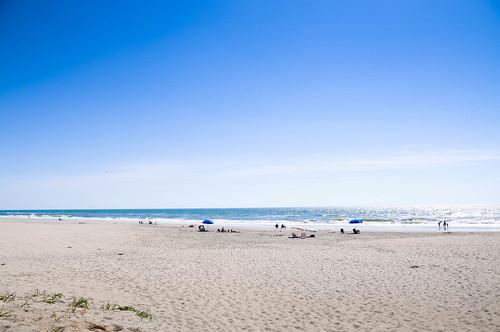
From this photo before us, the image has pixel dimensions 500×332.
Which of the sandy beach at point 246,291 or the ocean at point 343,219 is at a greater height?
the sandy beach at point 246,291

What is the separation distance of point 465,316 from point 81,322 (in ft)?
35.5

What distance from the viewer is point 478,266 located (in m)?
18.1

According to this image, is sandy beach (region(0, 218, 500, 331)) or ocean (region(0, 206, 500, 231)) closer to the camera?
sandy beach (region(0, 218, 500, 331))

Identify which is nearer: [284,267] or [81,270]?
[81,270]

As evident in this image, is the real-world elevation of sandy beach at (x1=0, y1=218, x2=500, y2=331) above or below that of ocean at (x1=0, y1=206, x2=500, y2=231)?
above

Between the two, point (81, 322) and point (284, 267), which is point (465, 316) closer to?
point (284, 267)

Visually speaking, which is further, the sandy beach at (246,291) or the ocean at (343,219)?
the ocean at (343,219)

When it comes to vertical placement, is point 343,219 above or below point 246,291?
below

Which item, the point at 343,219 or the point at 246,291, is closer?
the point at 246,291

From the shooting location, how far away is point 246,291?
13109 mm

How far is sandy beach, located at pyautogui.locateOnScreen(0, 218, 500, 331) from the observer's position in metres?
9.22

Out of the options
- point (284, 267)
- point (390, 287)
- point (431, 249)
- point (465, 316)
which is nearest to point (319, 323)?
point (465, 316)

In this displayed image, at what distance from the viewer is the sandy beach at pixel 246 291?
30.2 ft

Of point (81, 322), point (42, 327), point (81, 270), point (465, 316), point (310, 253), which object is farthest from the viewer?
point (310, 253)
